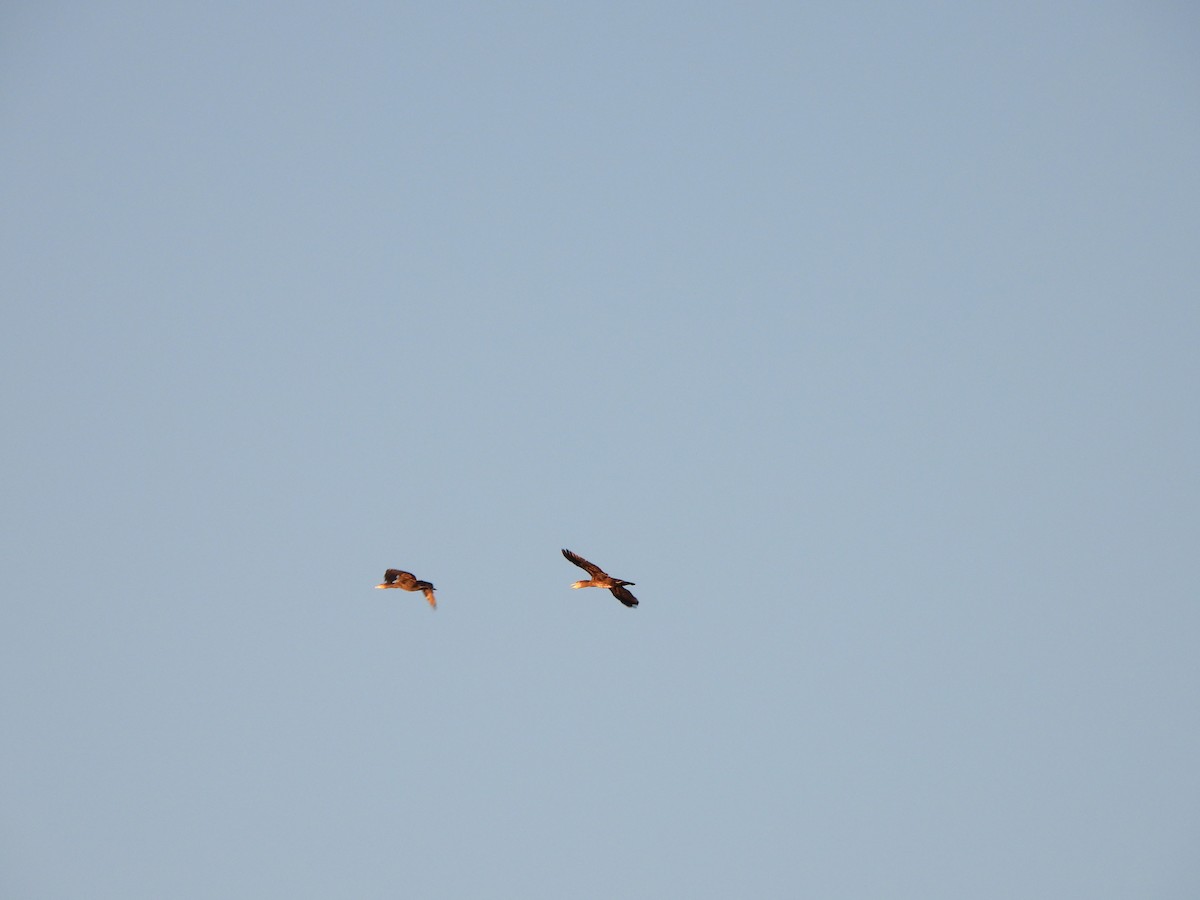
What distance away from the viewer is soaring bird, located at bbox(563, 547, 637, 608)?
115625mm

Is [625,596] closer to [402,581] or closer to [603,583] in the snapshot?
[603,583]

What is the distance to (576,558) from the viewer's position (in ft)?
379

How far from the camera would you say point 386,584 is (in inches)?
4680

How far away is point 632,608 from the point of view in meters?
118

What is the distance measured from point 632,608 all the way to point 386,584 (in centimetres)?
1053

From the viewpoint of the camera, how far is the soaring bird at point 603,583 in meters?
116

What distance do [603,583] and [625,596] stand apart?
1064mm

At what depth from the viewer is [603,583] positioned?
11631 cm

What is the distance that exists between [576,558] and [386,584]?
8.85 m

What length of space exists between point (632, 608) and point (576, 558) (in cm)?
387

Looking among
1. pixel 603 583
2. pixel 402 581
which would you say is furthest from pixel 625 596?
pixel 402 581

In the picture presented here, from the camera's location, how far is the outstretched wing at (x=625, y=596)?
116 meters

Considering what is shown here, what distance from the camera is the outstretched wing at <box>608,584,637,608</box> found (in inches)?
4582
